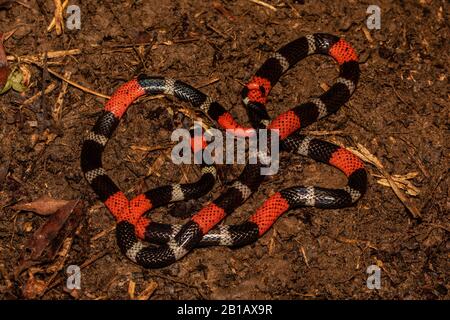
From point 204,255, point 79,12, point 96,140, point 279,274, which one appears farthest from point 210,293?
point 79,12

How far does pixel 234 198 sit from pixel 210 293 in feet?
3.63

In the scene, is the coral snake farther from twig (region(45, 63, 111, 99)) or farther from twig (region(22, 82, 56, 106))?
twig (region(22, 82, 56, 106))

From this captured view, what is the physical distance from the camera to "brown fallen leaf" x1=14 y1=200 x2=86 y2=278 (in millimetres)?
5445

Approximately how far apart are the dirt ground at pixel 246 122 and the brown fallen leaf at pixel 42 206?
3.5 inches

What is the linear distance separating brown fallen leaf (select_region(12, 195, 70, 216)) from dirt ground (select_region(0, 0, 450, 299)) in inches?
3.5

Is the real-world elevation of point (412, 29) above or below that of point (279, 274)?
above

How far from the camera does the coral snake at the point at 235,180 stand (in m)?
5.68

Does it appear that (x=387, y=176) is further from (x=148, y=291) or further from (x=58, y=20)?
(x=58, y=20)

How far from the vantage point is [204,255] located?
577 centimetres

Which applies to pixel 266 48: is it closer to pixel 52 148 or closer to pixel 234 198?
pixel 234 198

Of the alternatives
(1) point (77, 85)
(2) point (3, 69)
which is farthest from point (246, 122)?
(2) point (3, 69)

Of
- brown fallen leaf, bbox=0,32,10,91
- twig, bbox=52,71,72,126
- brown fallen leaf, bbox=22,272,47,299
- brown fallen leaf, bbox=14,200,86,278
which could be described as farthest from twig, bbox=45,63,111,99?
brown fallen leaf, bbox=22,272,47,299

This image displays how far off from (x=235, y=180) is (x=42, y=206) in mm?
2259

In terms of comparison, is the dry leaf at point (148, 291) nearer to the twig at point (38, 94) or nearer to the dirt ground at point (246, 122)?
the dirt ground at point (246, 122)
